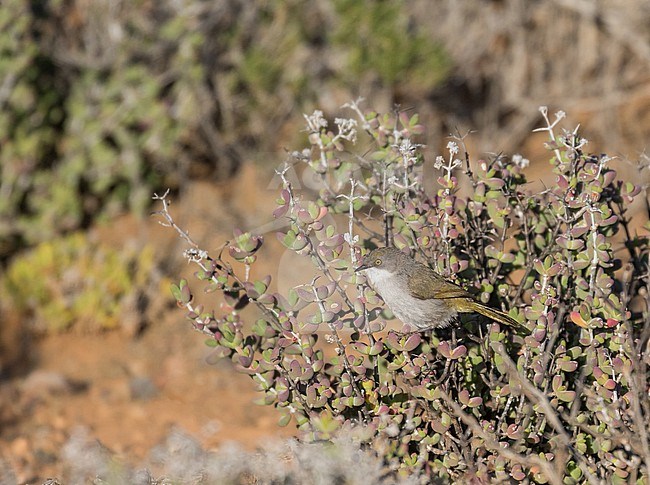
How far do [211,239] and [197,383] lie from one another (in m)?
1.55

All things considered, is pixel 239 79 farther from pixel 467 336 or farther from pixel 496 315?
pixel 496 315

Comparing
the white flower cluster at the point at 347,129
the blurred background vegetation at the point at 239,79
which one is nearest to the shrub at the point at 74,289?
→ the blurred background vegetation at the point at 239,79

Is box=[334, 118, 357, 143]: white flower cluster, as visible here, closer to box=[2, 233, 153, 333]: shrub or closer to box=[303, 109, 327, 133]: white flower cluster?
box=[303, 109, 327, 133]: white flower cluster

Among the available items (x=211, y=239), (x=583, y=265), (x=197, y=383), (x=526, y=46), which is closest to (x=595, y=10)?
(x=526, y=46)

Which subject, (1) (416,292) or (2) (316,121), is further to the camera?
(2) (316,121)

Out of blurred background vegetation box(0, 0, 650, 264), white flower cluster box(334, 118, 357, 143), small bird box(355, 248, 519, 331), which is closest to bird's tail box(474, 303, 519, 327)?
small bird box(355, 248, 519, 331)

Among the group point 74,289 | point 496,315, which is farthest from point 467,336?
point 74,289

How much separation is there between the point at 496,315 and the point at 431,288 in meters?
0.23

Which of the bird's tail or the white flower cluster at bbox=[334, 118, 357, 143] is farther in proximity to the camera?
the white flower cluster at bbox=[334, 118, 357, 143]

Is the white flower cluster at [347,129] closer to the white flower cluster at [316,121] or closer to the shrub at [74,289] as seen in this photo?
the white flower cluster at [316,121]

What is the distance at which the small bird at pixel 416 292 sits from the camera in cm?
265

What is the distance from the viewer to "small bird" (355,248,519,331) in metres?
2.65

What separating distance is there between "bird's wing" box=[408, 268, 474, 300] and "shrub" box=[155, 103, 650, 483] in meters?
0.04

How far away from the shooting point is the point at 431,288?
2691 mm
